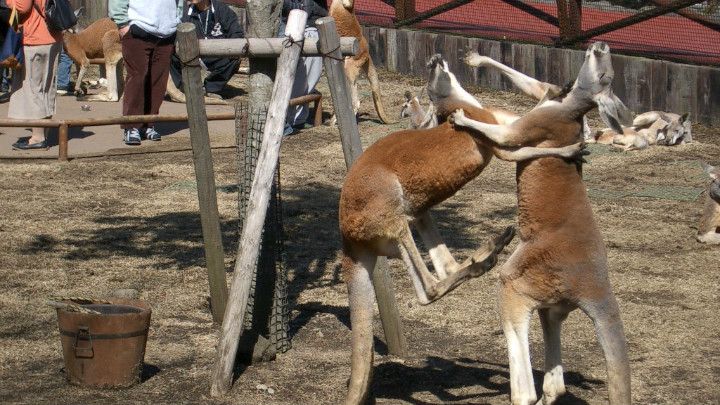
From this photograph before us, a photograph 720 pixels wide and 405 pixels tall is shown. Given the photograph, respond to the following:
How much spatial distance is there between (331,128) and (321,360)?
308 inches

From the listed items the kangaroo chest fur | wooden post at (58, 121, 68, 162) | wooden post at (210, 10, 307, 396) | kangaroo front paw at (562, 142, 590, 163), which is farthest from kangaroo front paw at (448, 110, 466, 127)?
wooden post at (58, 121, 68, 162)

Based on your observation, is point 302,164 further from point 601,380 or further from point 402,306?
point 601,380

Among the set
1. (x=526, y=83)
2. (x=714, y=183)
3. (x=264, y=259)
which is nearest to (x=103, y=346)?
(x=264, y=259)

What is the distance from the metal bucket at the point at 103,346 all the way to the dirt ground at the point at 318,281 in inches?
3.5

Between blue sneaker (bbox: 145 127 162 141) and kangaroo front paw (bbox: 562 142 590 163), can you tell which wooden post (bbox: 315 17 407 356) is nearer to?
kangaroo front paw (bbox: 562 142 590 163)

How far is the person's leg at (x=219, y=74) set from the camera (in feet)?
54.8

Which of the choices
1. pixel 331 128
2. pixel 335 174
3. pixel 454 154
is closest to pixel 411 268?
pixel 454 154

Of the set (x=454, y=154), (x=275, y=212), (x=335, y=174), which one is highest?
(x=454, y=154)

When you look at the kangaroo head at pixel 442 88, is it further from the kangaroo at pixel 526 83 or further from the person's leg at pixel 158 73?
the person's leg at pixel 158 73

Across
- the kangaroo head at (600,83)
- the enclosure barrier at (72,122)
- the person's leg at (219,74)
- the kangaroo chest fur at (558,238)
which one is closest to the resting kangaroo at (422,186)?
the kangaroo chest fur at (558,238)

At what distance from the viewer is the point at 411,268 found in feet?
18.7

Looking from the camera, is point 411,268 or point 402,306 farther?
point 402,306

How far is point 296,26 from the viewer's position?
6492 mm

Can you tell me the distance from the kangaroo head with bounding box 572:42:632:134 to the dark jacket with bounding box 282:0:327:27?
8621mm
